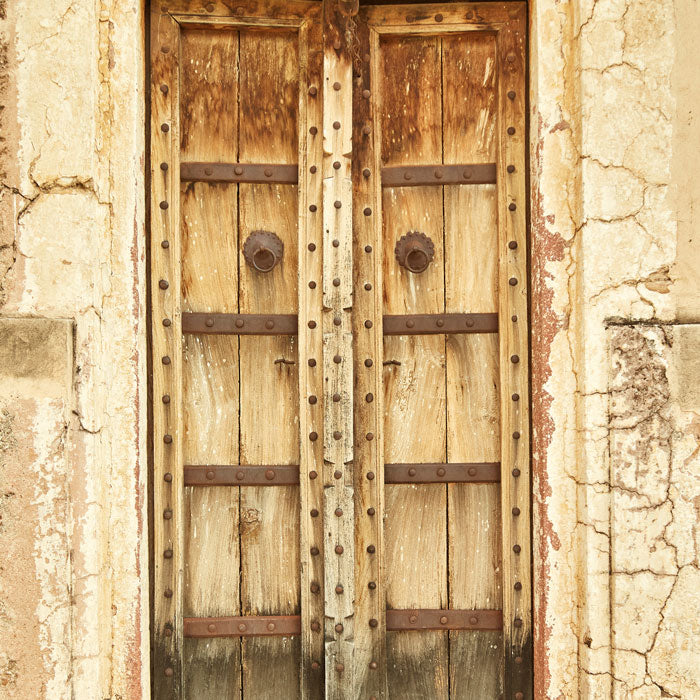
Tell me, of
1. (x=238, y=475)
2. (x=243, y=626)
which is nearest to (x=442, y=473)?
(x=238, y=475)

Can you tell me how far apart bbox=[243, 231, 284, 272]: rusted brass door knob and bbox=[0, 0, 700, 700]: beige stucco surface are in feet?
0.98

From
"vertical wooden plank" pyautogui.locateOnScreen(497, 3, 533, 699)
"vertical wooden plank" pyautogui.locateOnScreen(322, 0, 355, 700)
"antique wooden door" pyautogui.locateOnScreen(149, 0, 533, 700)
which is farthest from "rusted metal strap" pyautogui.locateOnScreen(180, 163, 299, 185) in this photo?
"vertical wooden plank" pyautogui.locateOnScreen(497, 3, 533, 699)

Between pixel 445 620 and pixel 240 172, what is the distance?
1.34 metres

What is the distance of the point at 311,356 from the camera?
5.58 feet

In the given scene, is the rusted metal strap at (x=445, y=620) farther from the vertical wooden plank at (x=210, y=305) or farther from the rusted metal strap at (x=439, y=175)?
the rusted metal strap at (x=439, y=175)

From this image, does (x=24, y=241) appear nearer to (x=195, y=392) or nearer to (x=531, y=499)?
(x=195, y=392)

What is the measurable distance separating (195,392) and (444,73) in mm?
1115

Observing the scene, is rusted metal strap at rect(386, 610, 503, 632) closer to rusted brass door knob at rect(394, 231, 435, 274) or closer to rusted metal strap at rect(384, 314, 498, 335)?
rusted metal strap at rect(384, 314, 498, 335)

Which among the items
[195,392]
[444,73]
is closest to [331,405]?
[195,392]

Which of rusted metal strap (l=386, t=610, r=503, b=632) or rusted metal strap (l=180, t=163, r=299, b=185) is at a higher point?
rusted metal strap (l=180, t=163, r=299, b=185)

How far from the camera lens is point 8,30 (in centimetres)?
146

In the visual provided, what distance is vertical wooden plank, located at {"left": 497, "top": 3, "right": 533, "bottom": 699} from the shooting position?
1.67 m

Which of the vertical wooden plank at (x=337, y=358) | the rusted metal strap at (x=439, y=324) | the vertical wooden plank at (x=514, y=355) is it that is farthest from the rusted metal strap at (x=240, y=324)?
the vertical wooden plank at (x=514, y=355)

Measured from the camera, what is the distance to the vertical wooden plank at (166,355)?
1651 millimetres
